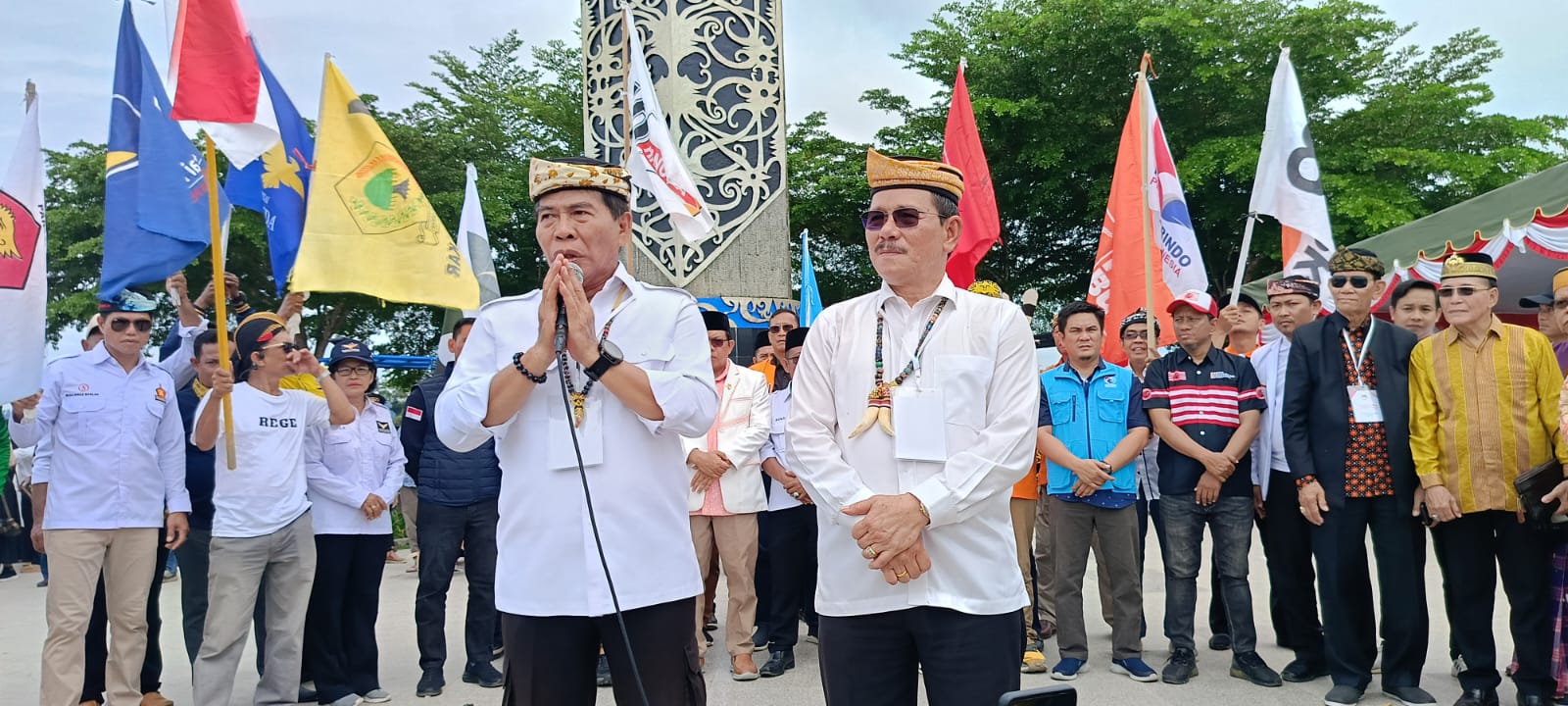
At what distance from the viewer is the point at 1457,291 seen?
4953 millimetres

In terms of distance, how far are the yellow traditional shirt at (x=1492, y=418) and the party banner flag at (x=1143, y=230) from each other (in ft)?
9.02

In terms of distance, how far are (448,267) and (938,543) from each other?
2.55 m

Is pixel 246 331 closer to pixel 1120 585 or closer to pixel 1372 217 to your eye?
pixel 1120 585

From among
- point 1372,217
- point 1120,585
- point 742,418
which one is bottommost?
point 1120,585

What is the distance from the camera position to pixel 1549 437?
191 inches

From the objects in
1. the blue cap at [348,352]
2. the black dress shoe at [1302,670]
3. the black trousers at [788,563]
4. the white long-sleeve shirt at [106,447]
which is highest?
the blue cap at [348,352]

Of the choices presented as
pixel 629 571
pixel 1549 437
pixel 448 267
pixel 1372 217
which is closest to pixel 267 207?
pixel 448 267

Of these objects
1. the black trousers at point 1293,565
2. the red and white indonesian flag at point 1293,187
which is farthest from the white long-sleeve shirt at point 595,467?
the red and white indonesian flag at point 1293,187

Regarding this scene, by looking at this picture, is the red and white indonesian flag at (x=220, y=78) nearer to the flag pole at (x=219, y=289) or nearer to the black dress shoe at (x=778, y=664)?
the flag pole at (x=219, y=289)

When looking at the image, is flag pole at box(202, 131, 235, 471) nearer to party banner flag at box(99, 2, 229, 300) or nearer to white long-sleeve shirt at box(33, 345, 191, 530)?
party banner flag at box(99, 2, 229, 300)

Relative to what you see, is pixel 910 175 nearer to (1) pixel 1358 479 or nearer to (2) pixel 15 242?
(1) pixel 1358 479

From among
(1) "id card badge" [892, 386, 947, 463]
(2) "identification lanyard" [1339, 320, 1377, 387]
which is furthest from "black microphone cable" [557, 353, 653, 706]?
(2) "identification lanyard" [1339, 320, 1377, 387]

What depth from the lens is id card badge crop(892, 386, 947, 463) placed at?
2787 millimetres

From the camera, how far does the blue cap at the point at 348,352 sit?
6.18 metres
